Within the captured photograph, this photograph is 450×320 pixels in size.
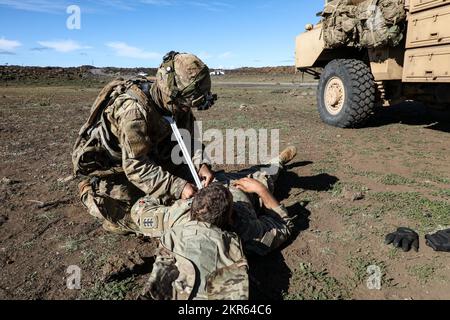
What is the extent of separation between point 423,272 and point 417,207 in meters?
1.22

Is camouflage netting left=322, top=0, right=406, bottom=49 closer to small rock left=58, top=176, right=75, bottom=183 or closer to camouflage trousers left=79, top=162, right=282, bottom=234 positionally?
camouflage trousers left=79, top=162, right=282, bottom=234

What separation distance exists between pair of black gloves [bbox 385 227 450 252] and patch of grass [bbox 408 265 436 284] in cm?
23

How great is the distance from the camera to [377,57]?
23.6ft

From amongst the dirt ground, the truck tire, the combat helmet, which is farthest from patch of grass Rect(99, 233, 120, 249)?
the truck tire

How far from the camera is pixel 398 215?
380 cm

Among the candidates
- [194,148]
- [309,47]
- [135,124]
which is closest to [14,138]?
[194,148]

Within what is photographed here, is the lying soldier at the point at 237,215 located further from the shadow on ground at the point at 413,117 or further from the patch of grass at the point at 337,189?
the shadow on ground at the point at 413,117

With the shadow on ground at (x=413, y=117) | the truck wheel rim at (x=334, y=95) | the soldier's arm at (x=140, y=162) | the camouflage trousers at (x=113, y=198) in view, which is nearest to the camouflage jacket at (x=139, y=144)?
the soldier's arm at (x=140, y=162)

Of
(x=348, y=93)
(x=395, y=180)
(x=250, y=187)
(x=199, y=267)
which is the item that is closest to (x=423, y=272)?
(x=250, y=187)

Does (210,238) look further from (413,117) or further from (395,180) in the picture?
(413,117)

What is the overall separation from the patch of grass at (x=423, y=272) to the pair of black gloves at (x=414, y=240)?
0.23 meters

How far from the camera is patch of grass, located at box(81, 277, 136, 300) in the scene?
9.19 feet

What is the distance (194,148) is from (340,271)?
1975 mm
